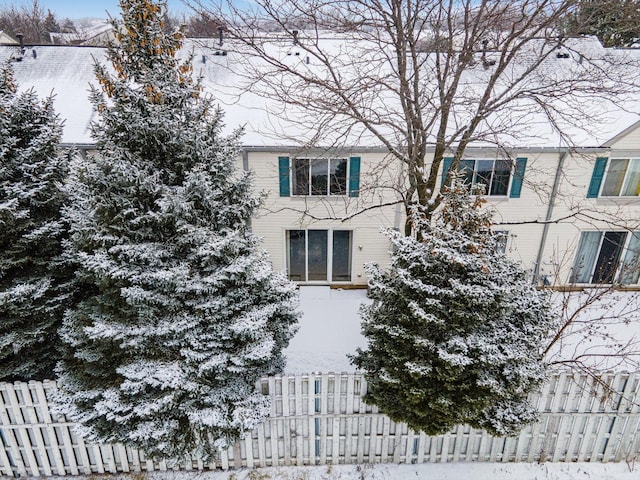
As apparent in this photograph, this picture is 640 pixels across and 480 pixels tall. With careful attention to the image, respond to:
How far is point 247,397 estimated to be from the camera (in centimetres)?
491

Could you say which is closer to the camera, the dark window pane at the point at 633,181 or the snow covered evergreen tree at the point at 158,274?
the snow covered evergreen tree at the point at 158,274

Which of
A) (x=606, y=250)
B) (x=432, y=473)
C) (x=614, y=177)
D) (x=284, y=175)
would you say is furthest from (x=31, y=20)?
(x=432, y=473)

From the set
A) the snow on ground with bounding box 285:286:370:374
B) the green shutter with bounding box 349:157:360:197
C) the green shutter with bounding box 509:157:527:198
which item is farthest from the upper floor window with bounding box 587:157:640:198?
the snow on ground with bounding box 285:286:370:374

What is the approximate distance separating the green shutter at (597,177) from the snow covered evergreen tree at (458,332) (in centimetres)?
732

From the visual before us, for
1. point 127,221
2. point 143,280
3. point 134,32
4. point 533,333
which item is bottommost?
point 533,333

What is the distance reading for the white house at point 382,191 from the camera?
9.89 meters

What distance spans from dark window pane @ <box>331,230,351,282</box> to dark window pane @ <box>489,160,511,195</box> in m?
4.35

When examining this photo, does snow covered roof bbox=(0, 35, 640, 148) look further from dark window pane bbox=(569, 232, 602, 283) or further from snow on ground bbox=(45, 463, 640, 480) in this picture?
snow on ground bbox=(45, 463, 640, 480)

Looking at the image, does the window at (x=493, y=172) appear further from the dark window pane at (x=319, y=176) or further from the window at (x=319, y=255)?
the window at (x=319, y=255)

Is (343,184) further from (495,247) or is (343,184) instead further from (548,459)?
(548,459)

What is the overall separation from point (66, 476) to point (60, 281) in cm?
282

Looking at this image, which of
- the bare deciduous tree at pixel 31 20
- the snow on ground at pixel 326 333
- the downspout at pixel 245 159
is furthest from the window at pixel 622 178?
the bare deciduous tree at pixel 31 20

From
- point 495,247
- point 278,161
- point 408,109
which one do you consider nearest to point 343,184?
point 278,161

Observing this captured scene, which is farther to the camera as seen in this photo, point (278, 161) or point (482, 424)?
point (278, 161)
